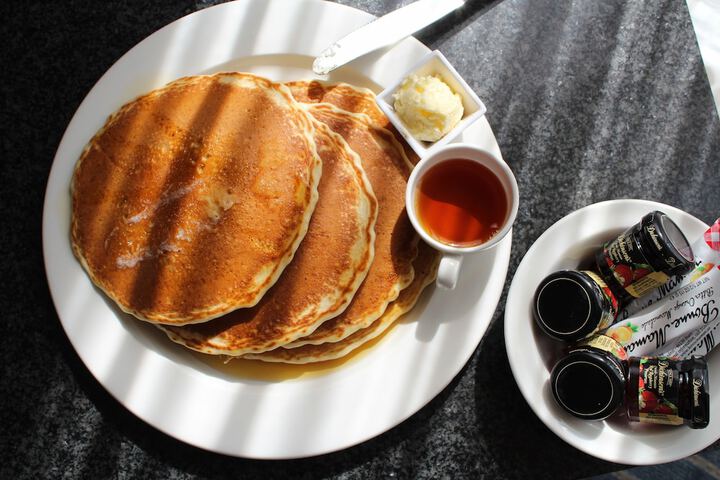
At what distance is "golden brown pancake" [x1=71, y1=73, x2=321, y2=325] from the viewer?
3.67 feet

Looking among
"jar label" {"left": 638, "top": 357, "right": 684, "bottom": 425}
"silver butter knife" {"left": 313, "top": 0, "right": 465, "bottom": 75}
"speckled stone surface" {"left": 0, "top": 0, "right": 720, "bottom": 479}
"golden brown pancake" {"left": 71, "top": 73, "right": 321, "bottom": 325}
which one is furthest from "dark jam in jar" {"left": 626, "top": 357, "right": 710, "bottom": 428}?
"silver butter knife" {"left": 313, "top": 0, "right": 465, "bottom": 75}

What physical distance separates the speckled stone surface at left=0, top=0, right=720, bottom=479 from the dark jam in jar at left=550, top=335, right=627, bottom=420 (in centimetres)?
18

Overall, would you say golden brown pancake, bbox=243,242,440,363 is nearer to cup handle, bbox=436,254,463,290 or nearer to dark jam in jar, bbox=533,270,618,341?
cup handle, bbox=436,254,463,290

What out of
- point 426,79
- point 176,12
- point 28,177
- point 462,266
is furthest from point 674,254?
point 28,177

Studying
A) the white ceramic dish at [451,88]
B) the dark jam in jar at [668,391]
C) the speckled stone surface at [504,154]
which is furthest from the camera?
the speckled stone surface at [504,154]

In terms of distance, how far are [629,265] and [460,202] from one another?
1.06 feet

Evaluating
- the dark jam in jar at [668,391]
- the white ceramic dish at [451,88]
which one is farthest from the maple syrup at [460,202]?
the dark jam in jar at [668,391]

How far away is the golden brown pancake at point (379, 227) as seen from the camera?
1.17 meters

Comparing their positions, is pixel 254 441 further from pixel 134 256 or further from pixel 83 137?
pixel 83 137

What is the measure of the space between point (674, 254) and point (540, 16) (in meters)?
0.61

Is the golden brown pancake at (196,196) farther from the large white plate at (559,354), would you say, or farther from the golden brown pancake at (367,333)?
the large white plate at (559,354)

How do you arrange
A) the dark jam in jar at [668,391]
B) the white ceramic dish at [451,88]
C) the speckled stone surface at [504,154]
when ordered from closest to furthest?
1. the dark jam in jar at [668,391]
2. the white ceramic dish at [451,88]
3. the speckled stone surface at [504,154]

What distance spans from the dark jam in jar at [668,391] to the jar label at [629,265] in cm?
13

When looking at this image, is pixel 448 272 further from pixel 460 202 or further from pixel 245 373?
pixel 245 373
